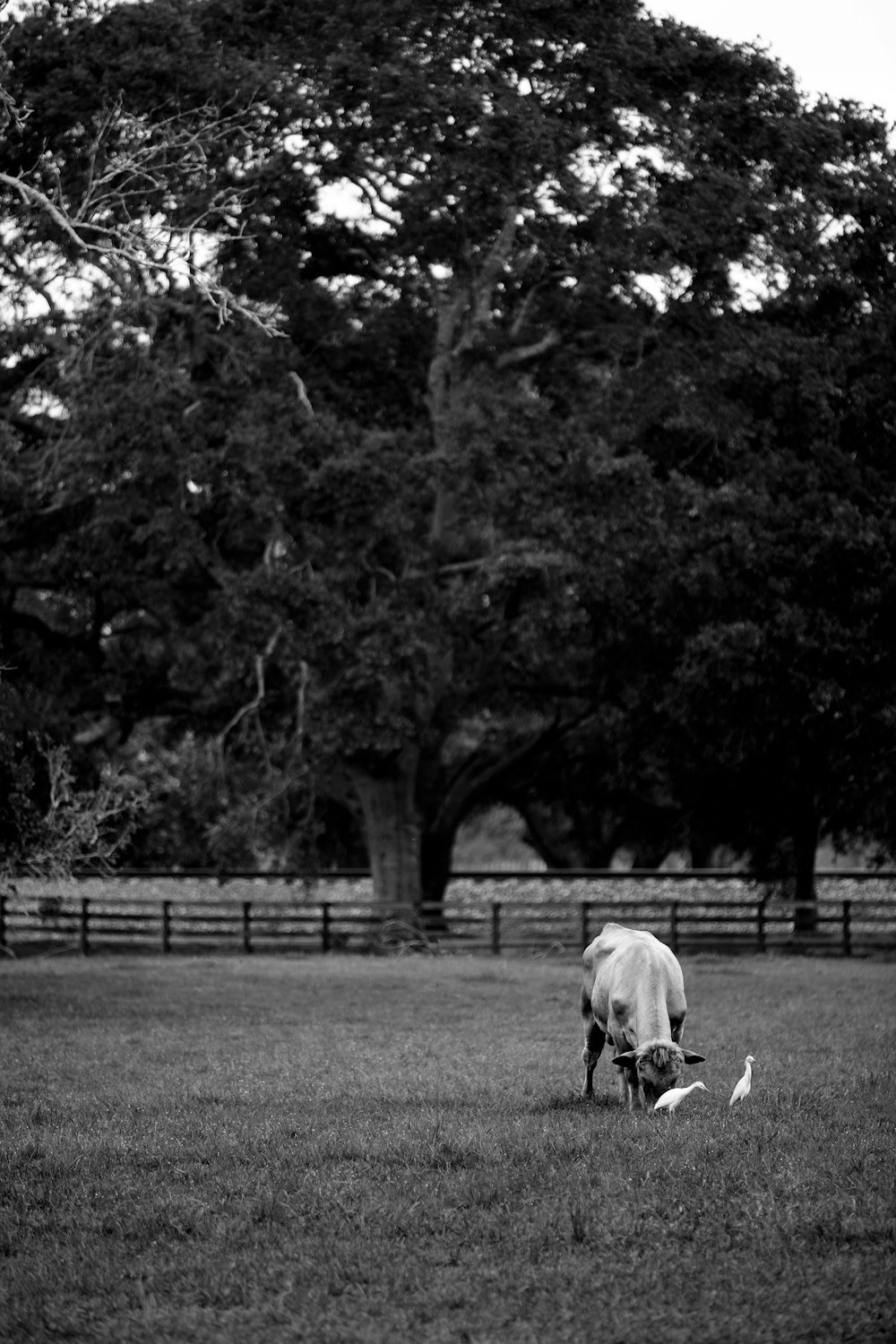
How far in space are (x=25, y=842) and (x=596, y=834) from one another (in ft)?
111

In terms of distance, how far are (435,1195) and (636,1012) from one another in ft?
10.5

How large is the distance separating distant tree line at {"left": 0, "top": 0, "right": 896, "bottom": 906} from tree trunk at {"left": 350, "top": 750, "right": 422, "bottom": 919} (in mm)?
1160

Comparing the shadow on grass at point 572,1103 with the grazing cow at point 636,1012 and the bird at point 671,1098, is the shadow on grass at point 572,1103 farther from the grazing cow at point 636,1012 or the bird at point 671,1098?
the bird at point 671,1098

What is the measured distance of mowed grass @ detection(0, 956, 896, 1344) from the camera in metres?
6.50

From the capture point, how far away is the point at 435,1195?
26.6 ft

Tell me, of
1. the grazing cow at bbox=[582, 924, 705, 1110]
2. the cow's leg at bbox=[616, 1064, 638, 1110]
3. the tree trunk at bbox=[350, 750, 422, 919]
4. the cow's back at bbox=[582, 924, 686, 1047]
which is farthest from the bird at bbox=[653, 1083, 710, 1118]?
the tree trunk at bbox=[350, 750, 422, 919]

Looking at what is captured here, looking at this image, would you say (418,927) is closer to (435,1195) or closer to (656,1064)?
(656,1064)

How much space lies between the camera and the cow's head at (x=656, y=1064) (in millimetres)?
10484

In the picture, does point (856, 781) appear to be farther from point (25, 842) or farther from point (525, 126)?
point (25, 842)

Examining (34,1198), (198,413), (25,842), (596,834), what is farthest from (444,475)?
(596,834)

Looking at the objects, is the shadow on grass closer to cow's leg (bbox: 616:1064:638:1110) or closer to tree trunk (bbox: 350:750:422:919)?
cow's leg (bbox: 616:1064:638:1110)

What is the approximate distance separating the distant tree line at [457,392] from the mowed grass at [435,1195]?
11969 millimetres

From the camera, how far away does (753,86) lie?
26.7 metres

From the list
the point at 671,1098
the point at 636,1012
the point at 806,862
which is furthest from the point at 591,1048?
the point at 806,862
